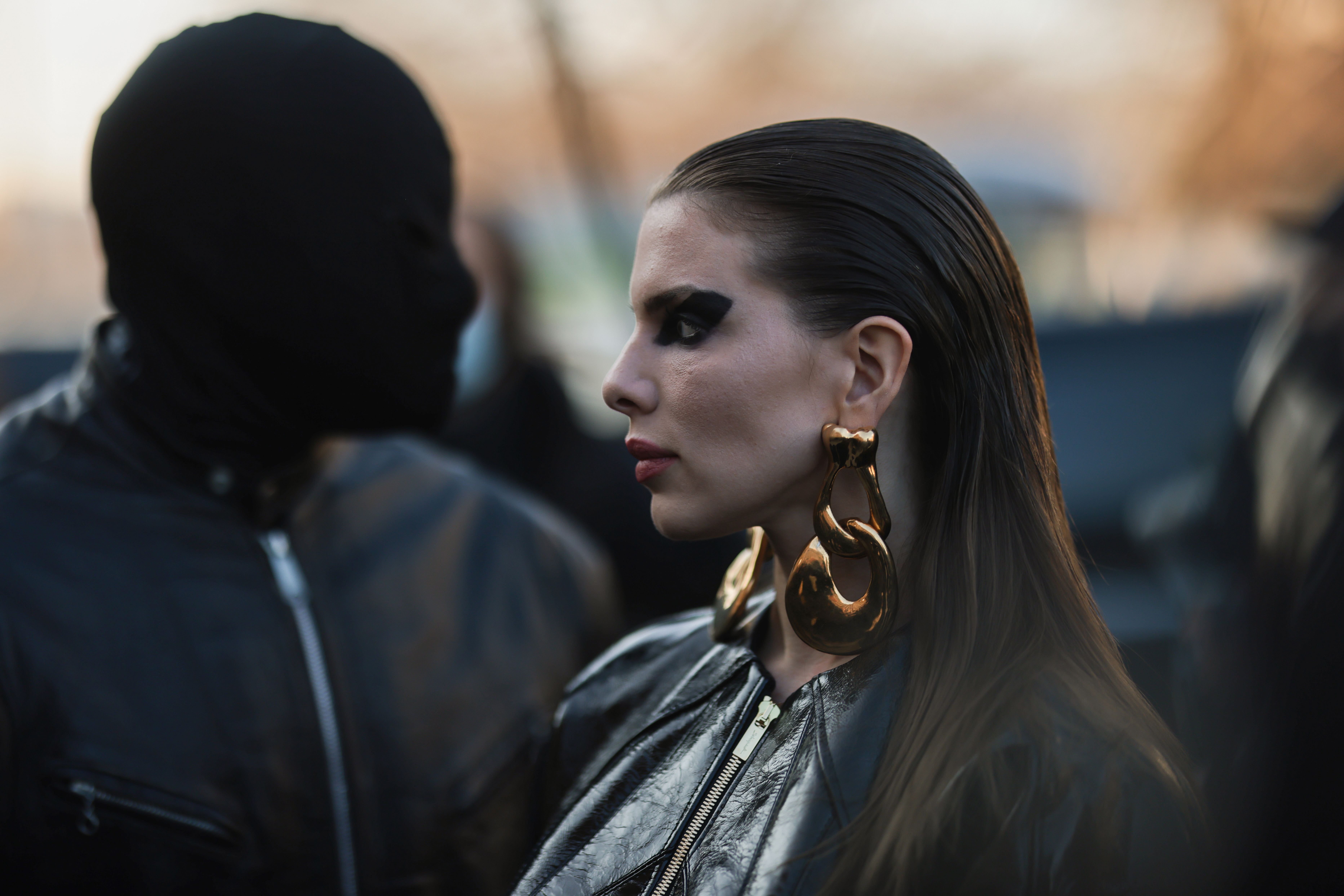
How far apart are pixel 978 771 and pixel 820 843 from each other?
20cm

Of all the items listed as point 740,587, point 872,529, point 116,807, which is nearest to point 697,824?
point 740,587

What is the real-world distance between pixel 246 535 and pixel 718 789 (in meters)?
1.14

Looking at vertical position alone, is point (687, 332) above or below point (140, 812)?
above

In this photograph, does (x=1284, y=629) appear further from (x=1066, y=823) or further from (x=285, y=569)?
(x=285, y=569)

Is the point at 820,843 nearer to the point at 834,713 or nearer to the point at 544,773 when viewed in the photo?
the point at 834,713

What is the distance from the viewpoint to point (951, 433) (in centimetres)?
131

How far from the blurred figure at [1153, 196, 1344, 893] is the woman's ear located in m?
0.58

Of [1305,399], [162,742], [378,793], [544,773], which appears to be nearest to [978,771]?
[1305,399]

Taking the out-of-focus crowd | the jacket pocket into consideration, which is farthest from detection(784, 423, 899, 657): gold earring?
the jacket pocket

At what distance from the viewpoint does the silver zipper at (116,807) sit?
5.51 feet

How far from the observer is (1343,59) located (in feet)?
8.36

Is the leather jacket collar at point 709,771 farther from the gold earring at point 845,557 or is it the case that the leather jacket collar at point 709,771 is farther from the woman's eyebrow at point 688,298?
the woman's eyebrow at point 688,298

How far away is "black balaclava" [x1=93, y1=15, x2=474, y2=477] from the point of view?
6.17ft

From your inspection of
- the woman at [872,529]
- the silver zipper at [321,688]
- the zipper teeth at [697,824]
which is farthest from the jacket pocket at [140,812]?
the zipper teeth at [697,824]
